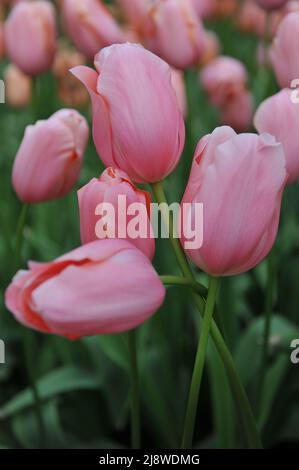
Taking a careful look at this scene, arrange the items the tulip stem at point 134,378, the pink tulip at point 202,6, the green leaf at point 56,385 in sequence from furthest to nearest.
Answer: the pink tulip at point 202,6
the green leaf at point 56,385
the tulip stem at point 134,378

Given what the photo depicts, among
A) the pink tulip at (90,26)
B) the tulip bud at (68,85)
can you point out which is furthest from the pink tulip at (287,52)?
the tulip bud at (68,85)

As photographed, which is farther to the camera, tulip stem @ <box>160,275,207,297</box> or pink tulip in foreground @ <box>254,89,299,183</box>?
pink tulip in foreground @ <box>254,89,299,183</box>

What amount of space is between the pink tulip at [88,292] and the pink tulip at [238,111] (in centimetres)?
101

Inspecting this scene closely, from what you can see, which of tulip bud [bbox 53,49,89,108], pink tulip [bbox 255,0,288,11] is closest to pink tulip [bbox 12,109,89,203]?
pink tulip [bbox 255,0,288,11]

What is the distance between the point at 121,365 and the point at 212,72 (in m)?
0.70

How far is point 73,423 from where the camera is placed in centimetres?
101

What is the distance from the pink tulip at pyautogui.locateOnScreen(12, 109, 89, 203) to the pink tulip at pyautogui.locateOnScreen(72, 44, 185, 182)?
0.57 ft

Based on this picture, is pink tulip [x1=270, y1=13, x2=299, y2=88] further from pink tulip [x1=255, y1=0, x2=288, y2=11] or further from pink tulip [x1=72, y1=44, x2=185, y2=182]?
pink tulip [x1=255, y1=0, x2=288, y2=11]

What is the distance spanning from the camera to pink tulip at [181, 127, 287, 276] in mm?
447

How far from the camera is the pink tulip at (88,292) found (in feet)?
1.33

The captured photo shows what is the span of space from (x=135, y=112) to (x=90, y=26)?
22.6 inches

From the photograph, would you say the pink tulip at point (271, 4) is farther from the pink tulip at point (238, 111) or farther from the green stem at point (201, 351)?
the green stem at point (201, 351)

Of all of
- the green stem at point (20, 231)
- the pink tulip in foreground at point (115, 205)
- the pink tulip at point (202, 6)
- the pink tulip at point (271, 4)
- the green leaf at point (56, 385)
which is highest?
the pink tulip at point (271, 4)
